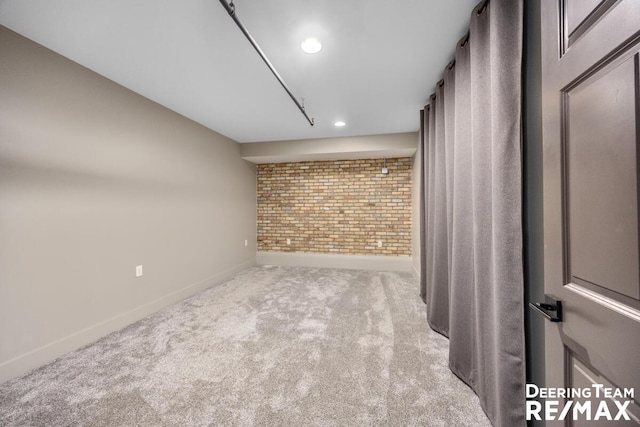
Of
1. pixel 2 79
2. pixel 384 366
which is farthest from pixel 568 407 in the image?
pixel 2 79

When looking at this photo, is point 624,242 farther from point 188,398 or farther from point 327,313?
point 327,313

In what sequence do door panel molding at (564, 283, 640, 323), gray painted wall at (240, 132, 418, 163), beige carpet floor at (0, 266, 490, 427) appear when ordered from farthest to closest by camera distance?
gray painted wall at (240, 132, 418, 163) < beige carpet floor at (0, 266, 490, 427) < door panel molding at (564, 283, 640, 323)

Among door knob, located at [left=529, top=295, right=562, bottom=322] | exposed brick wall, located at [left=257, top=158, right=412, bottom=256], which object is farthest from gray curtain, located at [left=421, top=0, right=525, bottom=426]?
exposed brick wall, located at [left=257, top=158, right=412, bottom=256]

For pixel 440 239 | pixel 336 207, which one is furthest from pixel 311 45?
pixel 336 207

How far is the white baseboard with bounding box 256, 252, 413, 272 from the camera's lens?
Result: 482cm

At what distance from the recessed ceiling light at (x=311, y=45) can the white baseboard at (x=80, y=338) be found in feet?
10.5

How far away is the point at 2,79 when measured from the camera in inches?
69.4

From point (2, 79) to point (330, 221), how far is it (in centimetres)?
445

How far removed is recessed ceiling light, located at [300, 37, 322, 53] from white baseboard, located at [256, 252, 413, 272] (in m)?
3.87

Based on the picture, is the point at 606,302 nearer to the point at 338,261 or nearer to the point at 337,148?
the point at 337,148

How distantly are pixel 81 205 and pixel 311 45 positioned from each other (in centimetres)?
252

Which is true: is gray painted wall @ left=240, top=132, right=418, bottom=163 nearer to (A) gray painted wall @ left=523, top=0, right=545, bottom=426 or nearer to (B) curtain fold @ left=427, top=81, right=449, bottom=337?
(B) curtain fold @ left=427, top=81, right=449, bottom=337

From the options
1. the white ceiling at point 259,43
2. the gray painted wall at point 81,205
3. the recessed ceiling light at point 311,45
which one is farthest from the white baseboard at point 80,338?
the recessed ceiling light at point 311,45

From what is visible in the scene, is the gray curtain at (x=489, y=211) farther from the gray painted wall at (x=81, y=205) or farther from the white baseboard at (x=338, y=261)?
the gray painted wall at (x=81, y=205)
